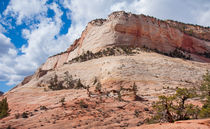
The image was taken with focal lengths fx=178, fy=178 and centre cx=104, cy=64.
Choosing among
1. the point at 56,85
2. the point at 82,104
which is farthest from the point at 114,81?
the point at 56,85

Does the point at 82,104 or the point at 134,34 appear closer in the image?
the point at 82,104

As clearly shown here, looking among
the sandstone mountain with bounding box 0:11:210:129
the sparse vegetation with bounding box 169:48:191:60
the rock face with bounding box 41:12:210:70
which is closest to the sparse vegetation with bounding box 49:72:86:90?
the sandstone mountain with bounding box 0:11:210:129

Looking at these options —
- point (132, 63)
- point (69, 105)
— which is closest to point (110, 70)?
point (132, 63)

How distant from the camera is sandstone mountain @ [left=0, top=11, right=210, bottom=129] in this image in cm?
1198

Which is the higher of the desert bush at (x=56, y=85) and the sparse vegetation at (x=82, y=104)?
the desert bush at (x=56, y=85)

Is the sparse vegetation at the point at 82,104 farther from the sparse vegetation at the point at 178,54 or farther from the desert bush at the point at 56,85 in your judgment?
the sparse vegetation at the point at 178,54

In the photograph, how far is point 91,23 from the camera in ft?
171

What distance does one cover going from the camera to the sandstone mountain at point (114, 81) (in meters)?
12.0

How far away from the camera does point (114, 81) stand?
20.6 metres

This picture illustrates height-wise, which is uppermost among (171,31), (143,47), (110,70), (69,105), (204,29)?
(204,29)

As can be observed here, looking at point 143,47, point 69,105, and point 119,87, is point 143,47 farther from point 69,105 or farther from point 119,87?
point 69,105

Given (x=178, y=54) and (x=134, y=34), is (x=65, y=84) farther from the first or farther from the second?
(x=178, y=54)

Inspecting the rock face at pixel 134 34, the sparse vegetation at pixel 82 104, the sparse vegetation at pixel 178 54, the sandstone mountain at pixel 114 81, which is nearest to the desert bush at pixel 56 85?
the sandstone mountain at pixel 114 81

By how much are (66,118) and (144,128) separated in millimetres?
5867
